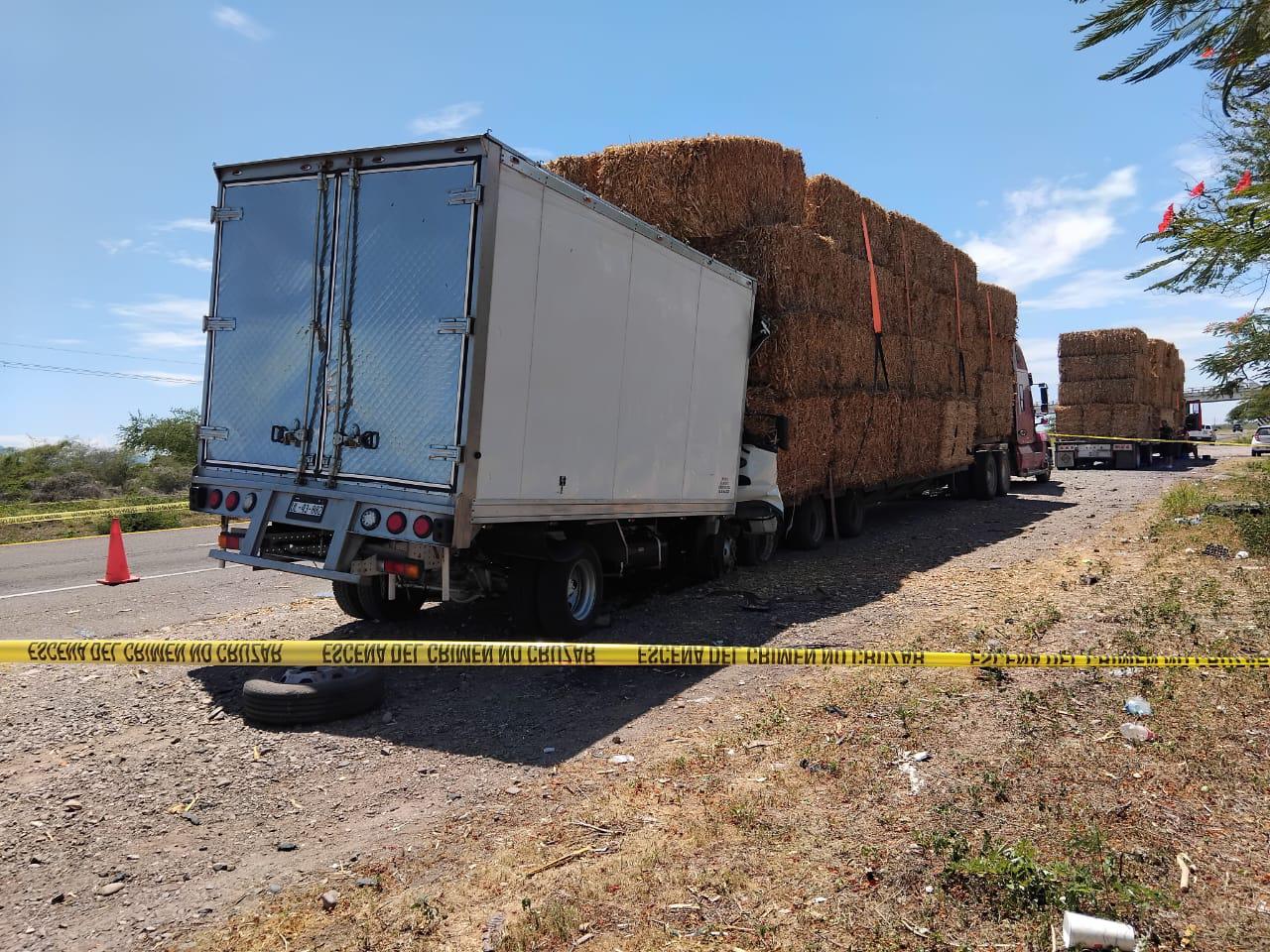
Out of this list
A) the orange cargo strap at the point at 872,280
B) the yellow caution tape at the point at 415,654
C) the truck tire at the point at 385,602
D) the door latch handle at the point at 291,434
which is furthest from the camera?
the orange cargo strap at the point at 872,280

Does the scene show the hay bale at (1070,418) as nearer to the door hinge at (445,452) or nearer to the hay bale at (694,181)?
the hay bale at (694,181)

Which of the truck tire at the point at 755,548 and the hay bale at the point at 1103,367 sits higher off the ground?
the hay bale at the point at 1103,367

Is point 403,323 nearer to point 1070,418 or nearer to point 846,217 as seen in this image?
point 846,217

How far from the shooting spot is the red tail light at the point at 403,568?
586 centimetres

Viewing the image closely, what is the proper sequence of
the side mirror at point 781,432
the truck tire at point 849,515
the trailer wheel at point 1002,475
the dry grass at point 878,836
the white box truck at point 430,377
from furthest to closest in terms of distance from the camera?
the trailer wheel at point 1002,475
the truck tire at point 849,515
the side mirror at point 781,432
the white box truck at point 430,377
the dry grass at point 878,836

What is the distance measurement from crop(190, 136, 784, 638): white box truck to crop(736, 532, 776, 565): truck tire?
3178mm

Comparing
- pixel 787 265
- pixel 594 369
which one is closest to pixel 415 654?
pixel 594 369

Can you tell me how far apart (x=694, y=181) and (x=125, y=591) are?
7789 mm

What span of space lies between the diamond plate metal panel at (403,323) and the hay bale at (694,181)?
4719 millimetres

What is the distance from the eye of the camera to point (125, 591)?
9672 millimetres

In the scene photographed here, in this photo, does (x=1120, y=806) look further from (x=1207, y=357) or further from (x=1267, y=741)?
(x=1207, y=357)

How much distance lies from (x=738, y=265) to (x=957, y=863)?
321 inches

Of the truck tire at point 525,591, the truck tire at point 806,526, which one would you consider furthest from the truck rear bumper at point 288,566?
the truck tire at point 806,526

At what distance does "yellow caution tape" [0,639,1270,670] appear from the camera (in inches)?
145
